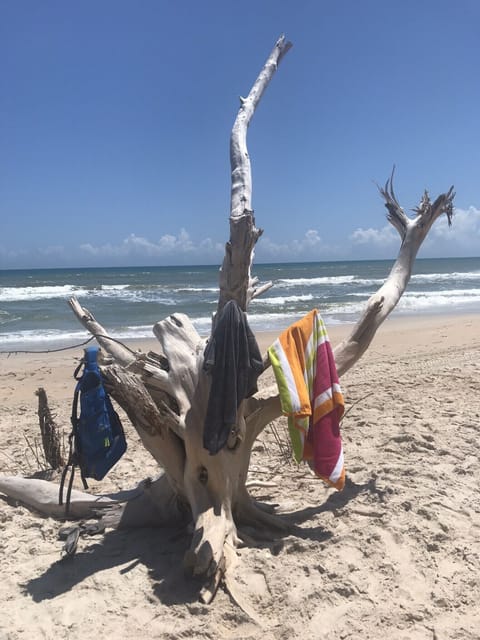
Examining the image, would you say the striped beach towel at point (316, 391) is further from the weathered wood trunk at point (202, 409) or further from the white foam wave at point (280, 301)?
the white foam wave at point (280, 301)

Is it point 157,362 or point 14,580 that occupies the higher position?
point 157,362

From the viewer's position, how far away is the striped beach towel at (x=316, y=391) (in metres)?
3.30

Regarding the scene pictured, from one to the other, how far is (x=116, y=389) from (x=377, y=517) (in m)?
2.10

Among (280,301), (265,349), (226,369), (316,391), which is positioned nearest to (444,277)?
(280,301)

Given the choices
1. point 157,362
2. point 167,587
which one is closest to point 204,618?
point 167,587

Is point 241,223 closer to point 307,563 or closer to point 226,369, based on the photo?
point 226,369

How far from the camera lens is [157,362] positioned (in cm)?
356

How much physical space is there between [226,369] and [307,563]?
4.40 feet

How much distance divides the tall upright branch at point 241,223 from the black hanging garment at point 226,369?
213 millimetres

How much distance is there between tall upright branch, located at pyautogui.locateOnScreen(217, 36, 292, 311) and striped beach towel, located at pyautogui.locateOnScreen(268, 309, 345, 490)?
443 mm

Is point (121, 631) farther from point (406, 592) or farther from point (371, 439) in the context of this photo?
point (371, 439)

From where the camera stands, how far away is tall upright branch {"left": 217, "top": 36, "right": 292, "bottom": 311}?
10.4 feet

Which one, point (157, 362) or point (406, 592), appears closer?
point (406, 592)

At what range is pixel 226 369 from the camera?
3.13 meters
